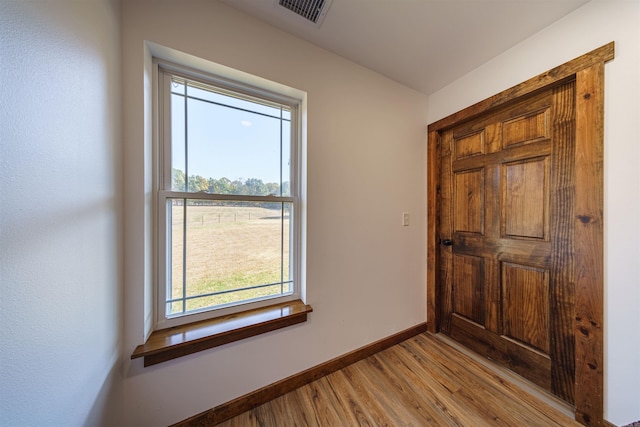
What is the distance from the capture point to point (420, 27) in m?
1.25

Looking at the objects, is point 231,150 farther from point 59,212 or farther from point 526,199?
point 526,199

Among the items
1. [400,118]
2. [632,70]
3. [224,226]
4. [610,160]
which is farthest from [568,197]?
[224,226]

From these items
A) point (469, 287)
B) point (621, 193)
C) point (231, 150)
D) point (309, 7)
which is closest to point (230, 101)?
point (231, 150)

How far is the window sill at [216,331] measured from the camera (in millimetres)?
1010

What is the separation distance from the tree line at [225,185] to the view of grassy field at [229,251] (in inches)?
3.4

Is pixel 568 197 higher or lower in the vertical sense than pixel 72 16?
lower

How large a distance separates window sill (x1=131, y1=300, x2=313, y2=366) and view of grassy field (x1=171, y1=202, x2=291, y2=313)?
11cm

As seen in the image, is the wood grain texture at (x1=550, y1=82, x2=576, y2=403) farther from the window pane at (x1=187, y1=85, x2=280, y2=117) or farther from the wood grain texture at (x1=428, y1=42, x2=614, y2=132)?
the window pane at (x1=187, y1=85, x2=280, y2=117)

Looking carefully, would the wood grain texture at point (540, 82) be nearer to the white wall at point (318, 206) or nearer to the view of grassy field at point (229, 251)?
the white wall at point (318, 206)

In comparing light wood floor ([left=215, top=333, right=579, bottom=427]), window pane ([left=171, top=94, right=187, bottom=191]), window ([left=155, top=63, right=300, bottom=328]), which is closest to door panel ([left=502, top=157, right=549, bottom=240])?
light wood floor ([left=215, top=333, right=579, bottom=427])

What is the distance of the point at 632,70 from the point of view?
978mm

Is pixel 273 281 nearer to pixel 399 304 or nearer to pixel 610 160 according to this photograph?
pixel 399 304

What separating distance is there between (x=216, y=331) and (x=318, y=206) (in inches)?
37.2

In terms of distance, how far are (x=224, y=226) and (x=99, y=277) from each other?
1.86 feet
